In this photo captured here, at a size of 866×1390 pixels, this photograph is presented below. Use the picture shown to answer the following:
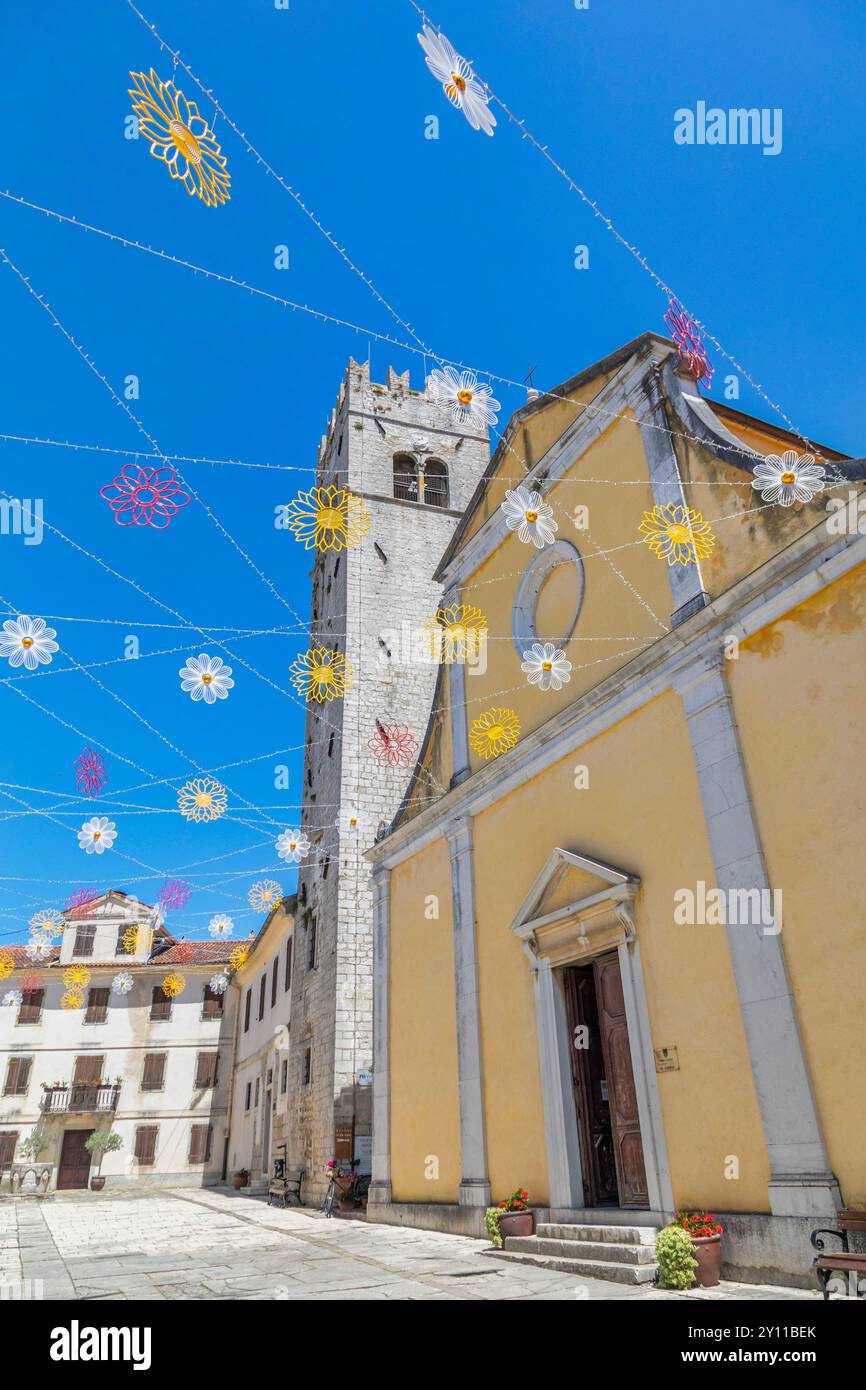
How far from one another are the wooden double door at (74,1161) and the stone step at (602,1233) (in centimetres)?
2492

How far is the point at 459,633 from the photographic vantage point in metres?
12.3

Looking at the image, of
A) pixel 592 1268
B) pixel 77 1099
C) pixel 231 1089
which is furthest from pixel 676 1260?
pixel 77 1099

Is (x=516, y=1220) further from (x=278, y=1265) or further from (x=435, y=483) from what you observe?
(x=435, y=483)

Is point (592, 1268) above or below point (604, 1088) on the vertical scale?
below

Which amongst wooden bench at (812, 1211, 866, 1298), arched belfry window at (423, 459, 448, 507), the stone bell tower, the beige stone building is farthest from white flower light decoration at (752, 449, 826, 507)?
the beige stone building

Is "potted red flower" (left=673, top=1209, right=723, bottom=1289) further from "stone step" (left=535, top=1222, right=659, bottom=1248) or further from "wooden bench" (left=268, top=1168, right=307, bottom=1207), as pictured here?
"wooden bench" (left=268, top=1168, right=307, bottom=1207)

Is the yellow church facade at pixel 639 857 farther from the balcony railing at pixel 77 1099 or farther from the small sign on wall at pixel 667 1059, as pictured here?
the balcony railing at pixel 77 1099

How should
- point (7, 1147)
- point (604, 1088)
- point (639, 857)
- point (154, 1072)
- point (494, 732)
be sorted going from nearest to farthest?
1. point (639, 857)
2. point (604, 1088)
3. point (494, 732)
4. point (7, 1147)
5. point (154, 1072)

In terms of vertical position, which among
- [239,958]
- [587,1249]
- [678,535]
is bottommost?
[587,1249]

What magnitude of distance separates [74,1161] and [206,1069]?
4.61m

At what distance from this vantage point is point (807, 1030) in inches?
239

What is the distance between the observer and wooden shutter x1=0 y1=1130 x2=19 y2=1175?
26453mm

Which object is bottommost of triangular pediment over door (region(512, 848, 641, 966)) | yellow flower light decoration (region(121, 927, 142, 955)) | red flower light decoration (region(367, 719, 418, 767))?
triangular pediment over door (region(512, 848, 641, 966))

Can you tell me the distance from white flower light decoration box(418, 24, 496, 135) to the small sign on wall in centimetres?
673
